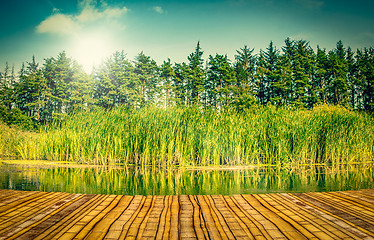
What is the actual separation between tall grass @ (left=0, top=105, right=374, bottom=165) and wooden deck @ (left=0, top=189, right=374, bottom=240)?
12.8 ft

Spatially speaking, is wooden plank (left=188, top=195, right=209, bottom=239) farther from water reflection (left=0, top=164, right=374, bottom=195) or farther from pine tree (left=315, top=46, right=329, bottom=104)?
pine tree (left=315, top=46, right=329, bottom=104)

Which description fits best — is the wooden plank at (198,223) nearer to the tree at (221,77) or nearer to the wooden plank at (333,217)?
the wooden plank at (333,217)

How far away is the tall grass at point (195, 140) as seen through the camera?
6.71m

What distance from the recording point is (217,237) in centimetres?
176

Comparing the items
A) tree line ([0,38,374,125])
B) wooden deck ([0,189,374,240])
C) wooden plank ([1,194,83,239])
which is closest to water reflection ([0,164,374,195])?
wooden deck ([0,189,374,240])

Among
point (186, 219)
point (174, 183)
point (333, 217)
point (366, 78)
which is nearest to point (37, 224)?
point (186, 219)

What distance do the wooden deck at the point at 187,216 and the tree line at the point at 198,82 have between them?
78.8 ft

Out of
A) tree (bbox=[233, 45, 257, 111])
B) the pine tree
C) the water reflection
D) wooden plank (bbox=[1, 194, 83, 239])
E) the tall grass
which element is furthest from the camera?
the pine tree

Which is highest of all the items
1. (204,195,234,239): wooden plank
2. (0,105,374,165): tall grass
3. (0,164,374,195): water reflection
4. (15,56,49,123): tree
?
(15,56,49,123): tree

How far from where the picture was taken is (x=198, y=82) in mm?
31875

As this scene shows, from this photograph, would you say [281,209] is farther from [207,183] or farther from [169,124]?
[169,124]

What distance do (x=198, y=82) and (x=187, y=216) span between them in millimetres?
30300

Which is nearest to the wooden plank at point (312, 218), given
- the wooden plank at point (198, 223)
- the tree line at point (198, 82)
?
the wooden plank at point (198, 223)

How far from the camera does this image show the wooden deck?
1820 millimetres
